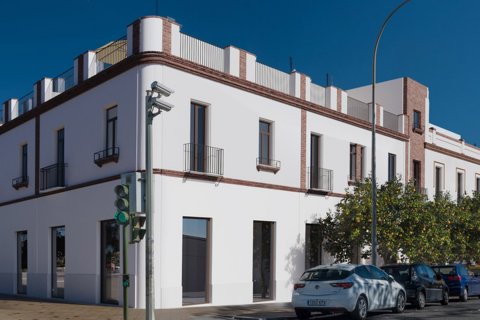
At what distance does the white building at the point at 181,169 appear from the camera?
757 inches

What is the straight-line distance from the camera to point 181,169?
1931 centimetres

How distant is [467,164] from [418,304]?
77.2ft

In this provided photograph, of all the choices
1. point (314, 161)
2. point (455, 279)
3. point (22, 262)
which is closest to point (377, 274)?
point (455, 279)

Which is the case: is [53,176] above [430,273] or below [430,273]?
above

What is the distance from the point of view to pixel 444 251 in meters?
26.2

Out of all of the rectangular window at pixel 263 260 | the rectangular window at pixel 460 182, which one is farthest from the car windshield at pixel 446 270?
the rectangular window at pixel 460 182

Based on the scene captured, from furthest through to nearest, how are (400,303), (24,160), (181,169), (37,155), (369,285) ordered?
(24,160)
(37,155)
(181,169)
(400,303)
(369,285)

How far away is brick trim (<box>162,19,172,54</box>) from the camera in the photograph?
19312 millimetres

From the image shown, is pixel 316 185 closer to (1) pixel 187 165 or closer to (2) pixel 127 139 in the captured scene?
(1) pixel 187 165

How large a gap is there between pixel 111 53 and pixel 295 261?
11.1 meters

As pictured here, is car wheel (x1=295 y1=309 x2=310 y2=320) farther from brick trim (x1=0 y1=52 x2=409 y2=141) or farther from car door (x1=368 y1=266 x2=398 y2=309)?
brick trim (x1=0 y1=52 x2=409 y2=141)

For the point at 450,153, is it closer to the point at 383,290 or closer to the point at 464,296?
the point at 464,296

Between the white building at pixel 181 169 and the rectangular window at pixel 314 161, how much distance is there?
0.15ft

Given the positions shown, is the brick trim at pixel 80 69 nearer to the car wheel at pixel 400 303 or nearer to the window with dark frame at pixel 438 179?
the car wheel at pixel 400 303
